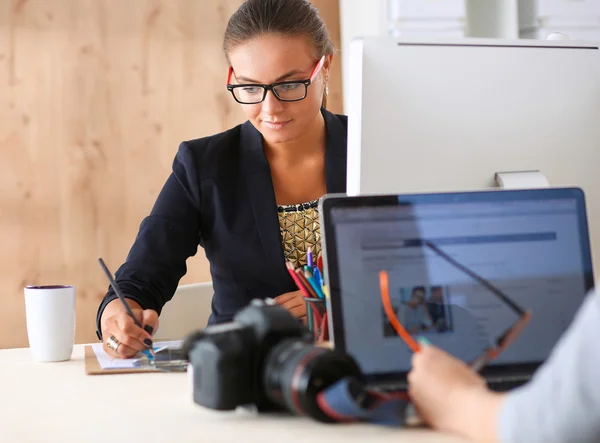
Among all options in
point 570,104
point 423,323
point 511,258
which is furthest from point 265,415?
point 570,104

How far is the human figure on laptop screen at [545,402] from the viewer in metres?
0.57

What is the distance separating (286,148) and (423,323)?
1.02 meters

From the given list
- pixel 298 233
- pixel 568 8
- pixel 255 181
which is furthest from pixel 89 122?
pixel 568 8

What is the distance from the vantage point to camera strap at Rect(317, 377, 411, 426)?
2.44 feet

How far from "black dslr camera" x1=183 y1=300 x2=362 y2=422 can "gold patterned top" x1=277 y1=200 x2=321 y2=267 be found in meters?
0.90

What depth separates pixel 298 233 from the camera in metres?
1.76

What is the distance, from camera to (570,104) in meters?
1.19

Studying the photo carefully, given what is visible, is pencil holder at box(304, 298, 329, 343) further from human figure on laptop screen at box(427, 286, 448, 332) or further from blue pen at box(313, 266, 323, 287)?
human figure on laptop screen at box(427, 286, 448, 332)

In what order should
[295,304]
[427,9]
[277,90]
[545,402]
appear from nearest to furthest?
[545,402] → [295,304] → [277,90] → [427,9]

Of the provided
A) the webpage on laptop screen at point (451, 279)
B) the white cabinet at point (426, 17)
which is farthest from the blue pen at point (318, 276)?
the white cabinet at point (426, 17)

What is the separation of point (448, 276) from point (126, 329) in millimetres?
605

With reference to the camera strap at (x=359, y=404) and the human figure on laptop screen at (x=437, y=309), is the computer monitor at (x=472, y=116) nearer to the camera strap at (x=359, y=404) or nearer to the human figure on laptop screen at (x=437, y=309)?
the human figure on laptop screen at (x=437, y=309)

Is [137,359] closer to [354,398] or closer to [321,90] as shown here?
[354,398]

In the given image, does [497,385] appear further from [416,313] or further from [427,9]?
[427,9]
